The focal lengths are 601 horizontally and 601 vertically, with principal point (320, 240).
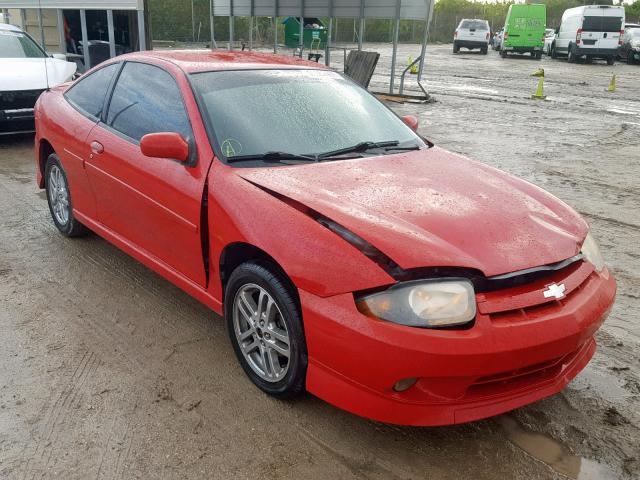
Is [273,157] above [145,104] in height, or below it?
Result: below

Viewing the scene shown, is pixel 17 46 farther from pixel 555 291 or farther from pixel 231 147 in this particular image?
pixel 555 291

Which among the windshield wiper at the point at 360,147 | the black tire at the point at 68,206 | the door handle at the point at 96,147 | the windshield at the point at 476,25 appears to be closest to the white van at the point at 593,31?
the windshield at the point at 476,25

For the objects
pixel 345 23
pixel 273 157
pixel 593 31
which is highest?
pixel 593 31

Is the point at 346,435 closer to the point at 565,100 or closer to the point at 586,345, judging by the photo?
the point at 586,345

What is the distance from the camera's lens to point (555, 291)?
2512 mm

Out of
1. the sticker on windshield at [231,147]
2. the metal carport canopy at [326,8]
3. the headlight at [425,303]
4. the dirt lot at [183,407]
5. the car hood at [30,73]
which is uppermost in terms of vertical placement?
the metal carport canopy at [326,8]

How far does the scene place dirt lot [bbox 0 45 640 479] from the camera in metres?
2.50

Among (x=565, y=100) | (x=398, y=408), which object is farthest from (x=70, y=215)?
(x=565, y=100)

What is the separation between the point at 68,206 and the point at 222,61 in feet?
5.93

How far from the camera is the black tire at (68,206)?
4677 millimetres

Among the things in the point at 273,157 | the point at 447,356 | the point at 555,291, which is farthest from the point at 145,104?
the point at 555,291

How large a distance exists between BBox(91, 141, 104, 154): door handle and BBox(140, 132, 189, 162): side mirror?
0.92 metres

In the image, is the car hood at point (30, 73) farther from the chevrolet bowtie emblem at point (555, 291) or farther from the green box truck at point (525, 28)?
the green box truck at point (525, 28)

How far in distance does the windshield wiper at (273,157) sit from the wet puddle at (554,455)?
1.66 m
